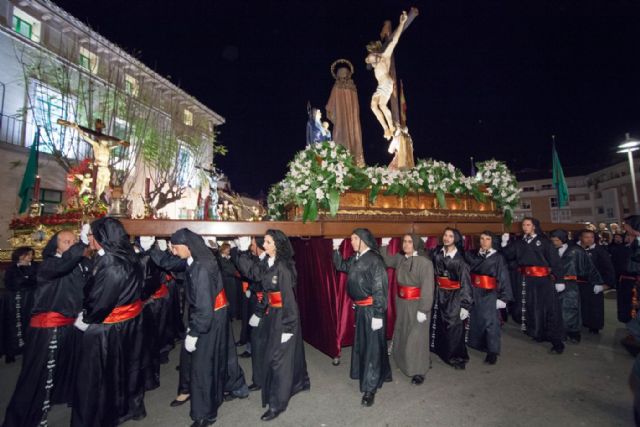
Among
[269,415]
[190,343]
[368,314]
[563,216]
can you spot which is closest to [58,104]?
[190,343]

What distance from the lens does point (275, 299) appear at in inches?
164

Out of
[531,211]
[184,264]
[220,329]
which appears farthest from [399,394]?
[531,211]

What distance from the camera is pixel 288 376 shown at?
12.8ft

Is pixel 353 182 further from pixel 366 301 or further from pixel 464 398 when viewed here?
pixel 464 398

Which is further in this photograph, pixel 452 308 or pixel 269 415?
pixel 452 308

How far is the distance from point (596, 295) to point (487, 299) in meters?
3.40

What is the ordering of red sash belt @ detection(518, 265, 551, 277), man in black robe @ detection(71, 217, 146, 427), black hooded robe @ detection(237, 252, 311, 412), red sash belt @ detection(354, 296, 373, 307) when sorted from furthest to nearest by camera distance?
red sash belt @ detection(518, 265, 551, 277) → red sash belt @ detection(354, 296, 373, 307) → black hooded robe @ detection(237, 252, 311, 412) → man in black robe @ detection(71, 217, 146, 427)

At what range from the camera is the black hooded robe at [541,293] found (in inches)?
230

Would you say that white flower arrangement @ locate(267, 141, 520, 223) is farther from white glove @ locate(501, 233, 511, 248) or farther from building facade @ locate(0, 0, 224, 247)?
building facade @ locate(0, 0, 224, 247)

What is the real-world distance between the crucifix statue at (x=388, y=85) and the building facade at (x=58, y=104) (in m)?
9.58

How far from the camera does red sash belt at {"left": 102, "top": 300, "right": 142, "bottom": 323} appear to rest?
3.46 metres

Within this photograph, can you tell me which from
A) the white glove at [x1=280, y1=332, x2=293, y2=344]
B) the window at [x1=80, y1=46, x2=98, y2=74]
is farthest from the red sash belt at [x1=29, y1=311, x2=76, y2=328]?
the window at [x1=80, y1=46, x2=98, y2=74]

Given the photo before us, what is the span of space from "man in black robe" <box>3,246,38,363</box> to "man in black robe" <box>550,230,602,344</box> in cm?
1038

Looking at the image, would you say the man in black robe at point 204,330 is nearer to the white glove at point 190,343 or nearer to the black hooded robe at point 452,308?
the white glove at point 190,343
